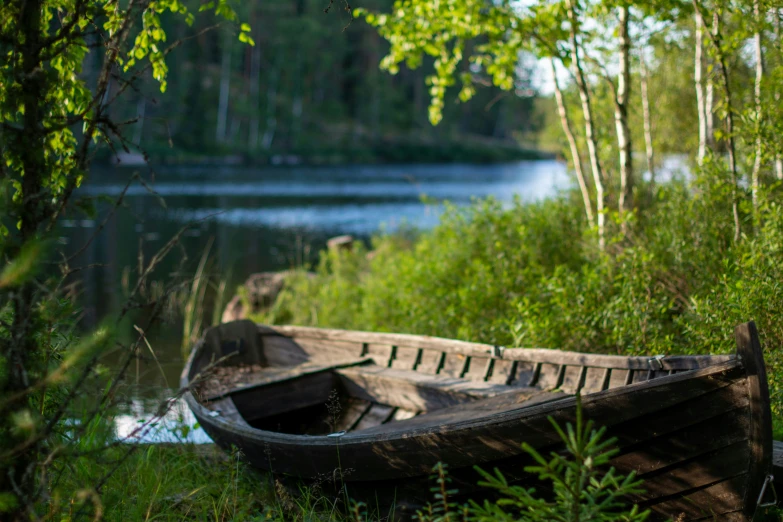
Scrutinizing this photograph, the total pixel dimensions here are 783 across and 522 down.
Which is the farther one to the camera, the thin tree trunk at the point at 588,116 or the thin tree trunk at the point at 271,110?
the thin tree trunk at the point at 271,110

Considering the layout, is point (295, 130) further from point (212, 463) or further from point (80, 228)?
point (212, 463)

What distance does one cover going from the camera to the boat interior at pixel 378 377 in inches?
179

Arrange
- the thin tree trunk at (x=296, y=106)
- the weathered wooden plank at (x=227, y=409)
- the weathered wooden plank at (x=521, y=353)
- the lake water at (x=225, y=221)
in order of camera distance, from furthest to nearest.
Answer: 1. the thin tree trunk at (x=296, y=106)
2. the lake water at (x=225, y=221)
3. the weathered wooden plank at (x=227, y=409)
4. the weathered wooden plank at (x=521, y=353)

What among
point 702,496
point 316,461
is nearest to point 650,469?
point 702,496

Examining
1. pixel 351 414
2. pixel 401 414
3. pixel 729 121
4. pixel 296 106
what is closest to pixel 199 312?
pixel 351 414

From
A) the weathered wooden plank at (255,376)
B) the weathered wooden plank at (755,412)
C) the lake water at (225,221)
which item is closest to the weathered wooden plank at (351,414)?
the weathered wooden plank at (255,376)

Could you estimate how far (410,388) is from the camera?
17.9ft

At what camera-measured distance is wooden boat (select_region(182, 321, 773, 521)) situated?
3277mm

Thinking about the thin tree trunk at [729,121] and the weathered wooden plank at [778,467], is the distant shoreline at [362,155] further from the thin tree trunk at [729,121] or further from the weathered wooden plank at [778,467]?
the weathered wooden plank at [778,467]

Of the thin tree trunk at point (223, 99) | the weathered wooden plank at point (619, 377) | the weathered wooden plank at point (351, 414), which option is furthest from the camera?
the thin tree trunk at point (223, 99)

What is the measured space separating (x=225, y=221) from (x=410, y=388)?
1866 cm

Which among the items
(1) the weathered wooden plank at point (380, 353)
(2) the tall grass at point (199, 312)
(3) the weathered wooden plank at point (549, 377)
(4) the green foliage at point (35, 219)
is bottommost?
(2) the tall grass at point (199, 312)

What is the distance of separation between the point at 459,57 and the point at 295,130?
47.6m

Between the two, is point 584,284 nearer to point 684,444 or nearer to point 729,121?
point 729,121
